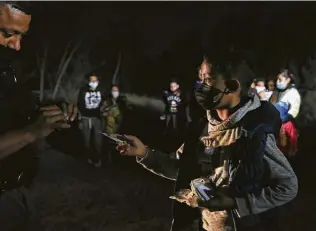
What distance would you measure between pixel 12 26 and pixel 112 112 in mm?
486

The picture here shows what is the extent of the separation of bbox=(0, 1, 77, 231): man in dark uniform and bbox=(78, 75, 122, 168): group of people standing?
5 cm

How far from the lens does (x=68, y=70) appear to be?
181 cm

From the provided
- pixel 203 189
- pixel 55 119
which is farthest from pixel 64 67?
pixel 203 189

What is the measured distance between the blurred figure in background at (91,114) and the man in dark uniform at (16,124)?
0.13ft

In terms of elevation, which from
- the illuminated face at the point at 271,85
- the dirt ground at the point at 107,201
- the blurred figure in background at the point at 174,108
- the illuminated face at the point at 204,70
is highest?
the illuminated face at the point at 204,70

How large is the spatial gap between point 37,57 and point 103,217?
67cm

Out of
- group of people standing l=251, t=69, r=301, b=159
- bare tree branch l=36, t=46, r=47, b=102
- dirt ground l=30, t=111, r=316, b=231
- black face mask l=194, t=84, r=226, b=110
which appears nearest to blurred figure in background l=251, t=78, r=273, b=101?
group of people standing l=251, t=69, r=301, b=159

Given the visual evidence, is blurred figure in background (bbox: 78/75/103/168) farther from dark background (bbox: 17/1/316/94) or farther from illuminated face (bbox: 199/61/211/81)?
illuminated face (bbox: 199/61/211/81)

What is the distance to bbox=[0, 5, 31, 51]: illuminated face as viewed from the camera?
1.75 meters

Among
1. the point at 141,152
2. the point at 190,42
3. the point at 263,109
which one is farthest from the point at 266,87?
the point at 141,152

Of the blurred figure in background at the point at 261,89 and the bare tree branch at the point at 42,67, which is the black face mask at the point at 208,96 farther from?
the bare tree branch at the point at 42,67

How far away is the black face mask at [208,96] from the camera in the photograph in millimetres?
1789

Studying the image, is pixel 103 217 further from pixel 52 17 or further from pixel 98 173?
pixel 52 17

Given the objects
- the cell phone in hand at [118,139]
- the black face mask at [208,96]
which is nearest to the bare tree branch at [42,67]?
the cell phone in hand at [118,139]
